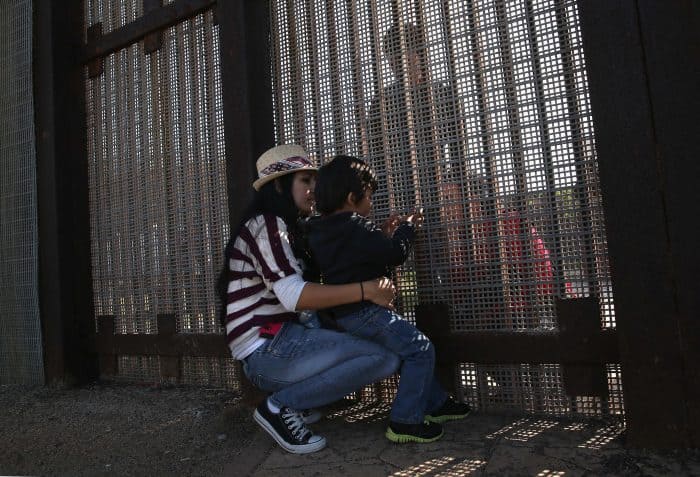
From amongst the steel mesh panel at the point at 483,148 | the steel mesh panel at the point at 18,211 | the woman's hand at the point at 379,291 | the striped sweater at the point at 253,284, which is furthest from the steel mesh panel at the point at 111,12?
the woman's hand at the point at 379,291

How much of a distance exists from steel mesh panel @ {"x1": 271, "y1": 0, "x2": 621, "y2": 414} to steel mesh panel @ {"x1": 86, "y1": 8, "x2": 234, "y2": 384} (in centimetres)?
78

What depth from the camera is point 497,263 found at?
231cm

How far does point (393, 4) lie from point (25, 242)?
9.10ft

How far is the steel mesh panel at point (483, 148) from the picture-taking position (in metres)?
2.19

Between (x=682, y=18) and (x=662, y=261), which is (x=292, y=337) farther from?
(x=682, y=18)

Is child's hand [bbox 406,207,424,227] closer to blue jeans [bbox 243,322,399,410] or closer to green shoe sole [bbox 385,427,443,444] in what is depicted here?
blue jeans [bbox 243,322,399,410]

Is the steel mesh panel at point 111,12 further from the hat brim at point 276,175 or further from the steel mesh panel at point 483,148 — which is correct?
the hat brim at point 276,175

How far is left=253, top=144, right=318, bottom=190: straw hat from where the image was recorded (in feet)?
7.68

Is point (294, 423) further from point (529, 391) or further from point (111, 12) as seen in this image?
point (111, 12)

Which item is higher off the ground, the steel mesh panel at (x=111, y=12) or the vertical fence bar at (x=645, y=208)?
the steel mesh panel at (x=111, y=12)

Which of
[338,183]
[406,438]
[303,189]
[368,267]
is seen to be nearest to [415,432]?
[406,438]

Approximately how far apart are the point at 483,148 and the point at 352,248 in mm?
776

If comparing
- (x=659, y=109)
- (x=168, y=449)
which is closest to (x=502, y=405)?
(x=659, y=109)

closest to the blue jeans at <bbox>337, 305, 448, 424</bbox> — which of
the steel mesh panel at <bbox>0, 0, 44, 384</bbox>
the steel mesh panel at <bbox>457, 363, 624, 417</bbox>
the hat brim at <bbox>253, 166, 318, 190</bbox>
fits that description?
the steel mesh panel at <bbox>457, 363, 624, 417</bbox>
